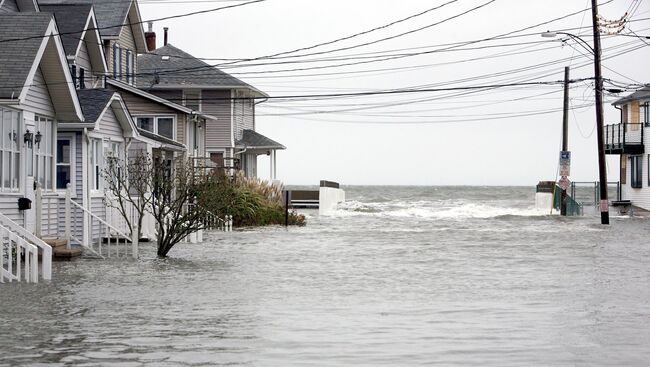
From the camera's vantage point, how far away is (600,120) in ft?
171

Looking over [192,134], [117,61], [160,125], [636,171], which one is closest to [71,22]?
[117,61]

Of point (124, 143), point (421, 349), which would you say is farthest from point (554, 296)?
point (124, 143)

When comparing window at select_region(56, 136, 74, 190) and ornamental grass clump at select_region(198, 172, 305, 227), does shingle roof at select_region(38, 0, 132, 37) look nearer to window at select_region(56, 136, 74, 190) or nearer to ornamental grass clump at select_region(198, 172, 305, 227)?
ornamental grass clump at select_region(198, 172, 305, 227)

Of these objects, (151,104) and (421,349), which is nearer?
(421,349)

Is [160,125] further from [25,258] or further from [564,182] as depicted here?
[25,258]

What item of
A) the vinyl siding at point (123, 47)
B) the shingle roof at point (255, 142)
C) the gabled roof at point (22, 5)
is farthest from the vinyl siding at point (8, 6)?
the shingle roof at point (255, 142)

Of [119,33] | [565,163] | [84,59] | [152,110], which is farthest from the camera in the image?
[565,163]

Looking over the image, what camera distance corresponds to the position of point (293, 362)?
12203mm

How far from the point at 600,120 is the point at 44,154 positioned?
3045 cm

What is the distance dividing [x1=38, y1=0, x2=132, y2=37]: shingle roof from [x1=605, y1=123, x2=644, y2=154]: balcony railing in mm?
35055

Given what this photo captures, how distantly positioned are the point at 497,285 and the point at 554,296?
7.77ft

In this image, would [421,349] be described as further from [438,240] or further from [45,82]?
[438,240]

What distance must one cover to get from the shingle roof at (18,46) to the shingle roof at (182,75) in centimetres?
3842

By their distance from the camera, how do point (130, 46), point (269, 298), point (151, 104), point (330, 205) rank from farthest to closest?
1. point (330, 205)
2. point (151, 104)
3. point (130, 46)
4. point (269, 298)
